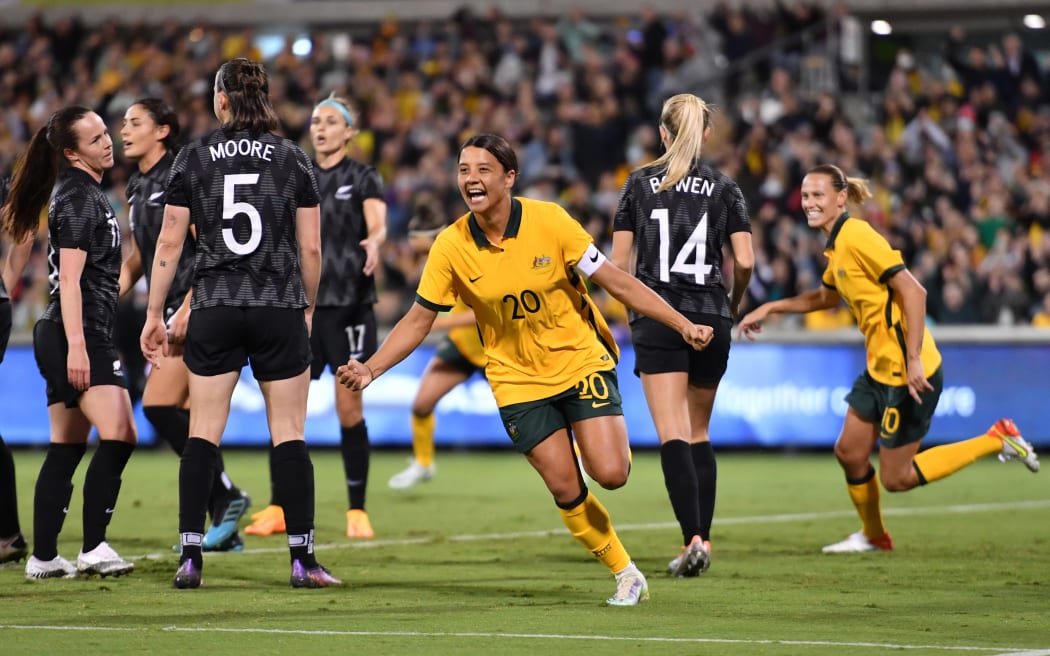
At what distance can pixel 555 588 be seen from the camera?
7.93 m

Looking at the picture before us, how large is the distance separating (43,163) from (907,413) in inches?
198

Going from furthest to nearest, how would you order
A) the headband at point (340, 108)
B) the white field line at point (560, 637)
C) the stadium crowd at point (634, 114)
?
the stadium crowd at point (634, 114) < the headband at point (340, 108) < the white field line at point (560, 637)

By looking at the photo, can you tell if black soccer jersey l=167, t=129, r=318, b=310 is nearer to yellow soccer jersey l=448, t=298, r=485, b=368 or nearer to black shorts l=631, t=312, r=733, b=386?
black shorts l=631, t=312, r=733, b=386

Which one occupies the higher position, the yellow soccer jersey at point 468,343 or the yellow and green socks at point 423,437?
the yellow soccer jersey at point 468,343

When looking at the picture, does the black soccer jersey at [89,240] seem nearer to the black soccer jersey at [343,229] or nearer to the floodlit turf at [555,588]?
the floodlit turf at [555,588]

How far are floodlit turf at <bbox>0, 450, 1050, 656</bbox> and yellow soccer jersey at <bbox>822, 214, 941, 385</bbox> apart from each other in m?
1.12

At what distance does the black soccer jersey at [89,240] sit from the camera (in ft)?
26.3

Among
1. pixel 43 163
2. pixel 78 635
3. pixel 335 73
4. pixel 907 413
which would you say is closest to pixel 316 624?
pixel 78 635

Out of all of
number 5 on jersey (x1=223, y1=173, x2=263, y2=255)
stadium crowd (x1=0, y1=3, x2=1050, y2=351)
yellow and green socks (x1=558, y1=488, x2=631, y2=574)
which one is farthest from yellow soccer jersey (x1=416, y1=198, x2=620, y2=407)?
stadium crowd (x1=0, y1=3, x2=1050, y2=351)

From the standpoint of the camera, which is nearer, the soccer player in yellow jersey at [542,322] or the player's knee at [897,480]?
the soccer player in yellow jersey at [542,322]

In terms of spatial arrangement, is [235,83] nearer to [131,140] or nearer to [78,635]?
[131,140]

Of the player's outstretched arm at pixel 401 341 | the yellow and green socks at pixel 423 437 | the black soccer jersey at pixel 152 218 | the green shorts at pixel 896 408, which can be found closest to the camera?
the player's outstretched arm at pixel 401 341

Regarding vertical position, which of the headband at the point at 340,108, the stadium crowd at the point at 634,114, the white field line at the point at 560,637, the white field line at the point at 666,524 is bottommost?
the white field line at the point at 666,524

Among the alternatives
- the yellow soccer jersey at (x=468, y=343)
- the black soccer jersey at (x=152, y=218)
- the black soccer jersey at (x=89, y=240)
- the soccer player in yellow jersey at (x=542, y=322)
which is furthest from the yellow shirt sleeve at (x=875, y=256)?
the yellow soccer jersey at (x=468, y=343)
